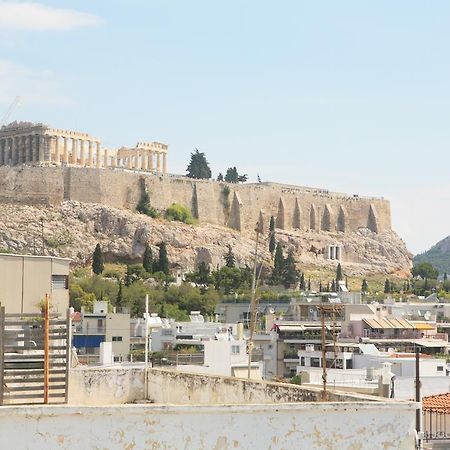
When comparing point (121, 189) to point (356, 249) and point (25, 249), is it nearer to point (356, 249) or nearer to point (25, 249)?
point (25, 249)

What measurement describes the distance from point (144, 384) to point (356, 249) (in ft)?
283

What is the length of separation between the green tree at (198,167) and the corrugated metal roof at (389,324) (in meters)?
43.9

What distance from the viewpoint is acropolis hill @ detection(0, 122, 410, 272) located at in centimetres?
7738

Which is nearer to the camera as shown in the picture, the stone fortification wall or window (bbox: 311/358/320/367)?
window (bbox: 311/358/320/367)

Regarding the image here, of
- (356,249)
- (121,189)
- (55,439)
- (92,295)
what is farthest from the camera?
(356,249)

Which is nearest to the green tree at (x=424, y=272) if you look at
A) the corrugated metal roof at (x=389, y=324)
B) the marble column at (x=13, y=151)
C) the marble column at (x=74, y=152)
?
the marble column at (x=74, y=152)

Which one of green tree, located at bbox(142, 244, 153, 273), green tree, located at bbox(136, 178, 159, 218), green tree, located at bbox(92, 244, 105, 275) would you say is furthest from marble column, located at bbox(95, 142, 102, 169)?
green tree, located at bbox(92, 244, 105, 275)

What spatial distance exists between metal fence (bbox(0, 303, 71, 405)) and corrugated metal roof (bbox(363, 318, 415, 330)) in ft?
137

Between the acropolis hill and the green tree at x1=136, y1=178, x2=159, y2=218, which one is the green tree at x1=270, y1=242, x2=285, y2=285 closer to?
the acropolis hill

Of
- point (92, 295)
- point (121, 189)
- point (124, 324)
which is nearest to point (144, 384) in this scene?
point (124, 324)

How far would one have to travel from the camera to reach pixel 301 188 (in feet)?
321

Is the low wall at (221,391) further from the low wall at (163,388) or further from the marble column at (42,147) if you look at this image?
the marble column at (42,147)

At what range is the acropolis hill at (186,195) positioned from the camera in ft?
254

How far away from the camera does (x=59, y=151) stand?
8306 cm
